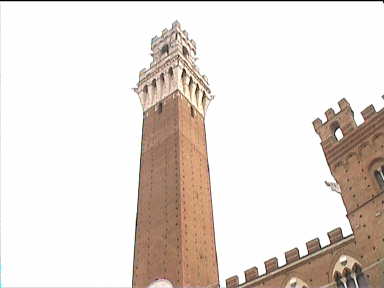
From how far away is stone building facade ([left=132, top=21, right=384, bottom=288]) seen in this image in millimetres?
15008

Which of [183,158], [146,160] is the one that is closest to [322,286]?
[183,158]

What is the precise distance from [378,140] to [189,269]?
845cm

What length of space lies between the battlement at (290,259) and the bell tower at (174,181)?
2242mm

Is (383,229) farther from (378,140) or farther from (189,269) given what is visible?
(189,269)

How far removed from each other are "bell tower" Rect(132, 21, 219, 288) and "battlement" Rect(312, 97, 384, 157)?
668 cm

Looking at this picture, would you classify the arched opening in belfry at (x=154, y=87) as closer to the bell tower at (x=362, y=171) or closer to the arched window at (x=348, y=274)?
the bell tower at (x=362, y=171)

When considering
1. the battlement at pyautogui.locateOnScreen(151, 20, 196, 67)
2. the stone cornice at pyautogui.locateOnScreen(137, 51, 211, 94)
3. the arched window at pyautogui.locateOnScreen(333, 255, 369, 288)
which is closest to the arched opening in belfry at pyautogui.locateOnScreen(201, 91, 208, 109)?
the stone cornice at pyautogui.locateOnScreen(137, 51, 211, 94)

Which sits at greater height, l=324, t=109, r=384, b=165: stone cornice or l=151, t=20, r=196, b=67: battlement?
l=151, t=20, r=196, b=67: battlement

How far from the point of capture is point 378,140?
53.0 ft

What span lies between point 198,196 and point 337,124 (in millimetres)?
7654

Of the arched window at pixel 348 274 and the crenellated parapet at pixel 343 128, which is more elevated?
the crenellated parapet at pixel 343 128

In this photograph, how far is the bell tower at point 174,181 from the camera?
776 inches

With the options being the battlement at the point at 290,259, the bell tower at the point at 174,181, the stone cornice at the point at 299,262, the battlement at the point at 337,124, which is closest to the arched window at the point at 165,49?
the bell tower at the point at 174,181

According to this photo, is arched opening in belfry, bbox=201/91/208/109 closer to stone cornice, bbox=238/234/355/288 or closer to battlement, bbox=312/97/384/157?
battlement, bbox=312/97/384/157
